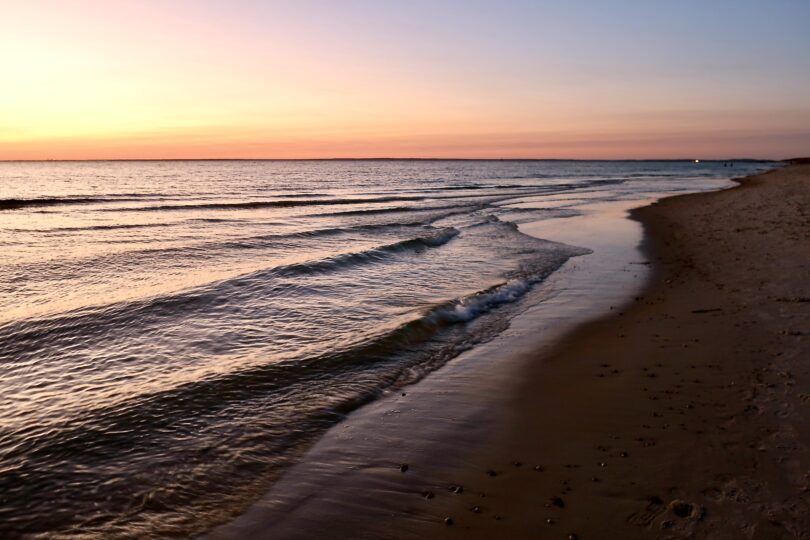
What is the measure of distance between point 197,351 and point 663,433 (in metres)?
7.31

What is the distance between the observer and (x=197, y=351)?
9188 mm

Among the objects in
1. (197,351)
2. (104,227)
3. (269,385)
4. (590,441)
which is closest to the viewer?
(590,441)

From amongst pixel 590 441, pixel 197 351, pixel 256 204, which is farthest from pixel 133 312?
pixel 256 204

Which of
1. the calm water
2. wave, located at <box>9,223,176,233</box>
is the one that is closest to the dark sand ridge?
the calm water

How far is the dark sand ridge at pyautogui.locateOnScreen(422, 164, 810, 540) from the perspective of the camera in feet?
14.2

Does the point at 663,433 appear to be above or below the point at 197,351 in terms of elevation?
above

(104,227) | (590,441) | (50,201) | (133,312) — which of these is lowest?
(590,441)

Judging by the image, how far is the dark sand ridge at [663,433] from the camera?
14.2 ft

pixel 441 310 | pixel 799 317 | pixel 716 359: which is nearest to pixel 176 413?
pixel 441 310

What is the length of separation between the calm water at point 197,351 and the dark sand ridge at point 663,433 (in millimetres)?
2164

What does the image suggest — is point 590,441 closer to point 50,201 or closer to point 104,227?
point 104,227

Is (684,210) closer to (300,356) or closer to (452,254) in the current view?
(452,254)

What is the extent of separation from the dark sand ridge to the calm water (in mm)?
2164

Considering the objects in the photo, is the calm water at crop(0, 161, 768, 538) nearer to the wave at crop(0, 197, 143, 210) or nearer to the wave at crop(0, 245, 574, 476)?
the wave at crop(0, 245, 574, 476)
